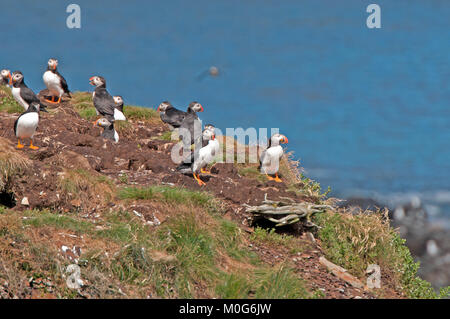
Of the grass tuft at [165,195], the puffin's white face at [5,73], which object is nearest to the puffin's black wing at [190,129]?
the grass tuft at [165,195]

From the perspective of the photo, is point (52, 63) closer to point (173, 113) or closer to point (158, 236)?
point (173, 113)

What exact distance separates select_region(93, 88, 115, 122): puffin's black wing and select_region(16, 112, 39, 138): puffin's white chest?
13.9ft

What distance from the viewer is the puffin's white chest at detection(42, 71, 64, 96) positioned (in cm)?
1908

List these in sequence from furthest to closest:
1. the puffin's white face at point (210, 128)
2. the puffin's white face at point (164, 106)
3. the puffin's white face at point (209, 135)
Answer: the puffin's white face at point (164, 106), the puffin's white face at point (210, 128), the puffin's white face at point (209, 135)

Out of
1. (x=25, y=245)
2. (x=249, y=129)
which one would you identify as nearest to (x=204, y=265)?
(x=25, y=245)

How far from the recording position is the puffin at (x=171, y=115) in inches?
711

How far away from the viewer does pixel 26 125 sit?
12406 millimetres

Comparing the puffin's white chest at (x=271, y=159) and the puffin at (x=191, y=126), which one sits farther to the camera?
the puffin at (x=191, y=126)

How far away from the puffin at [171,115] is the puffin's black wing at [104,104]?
158 cm

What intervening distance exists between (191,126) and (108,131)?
213 cm

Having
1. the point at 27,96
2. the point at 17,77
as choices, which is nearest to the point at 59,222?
the point at 27,96

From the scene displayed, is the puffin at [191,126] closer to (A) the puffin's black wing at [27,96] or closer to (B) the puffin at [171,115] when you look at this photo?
(B) the puffin at [171,115]

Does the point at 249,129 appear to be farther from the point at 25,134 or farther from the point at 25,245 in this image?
the point at 25,245
